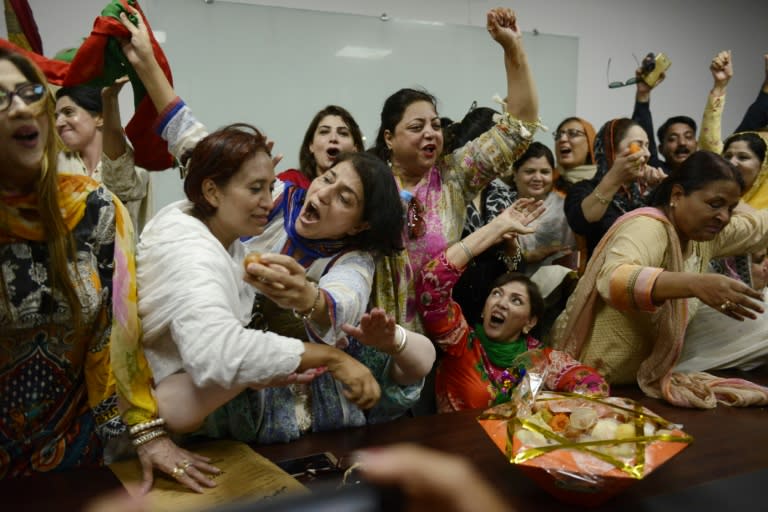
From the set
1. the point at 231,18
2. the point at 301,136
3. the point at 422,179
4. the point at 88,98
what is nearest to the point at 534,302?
the point at 422,179

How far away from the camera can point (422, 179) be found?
2.09 meters

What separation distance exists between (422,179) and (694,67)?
13.3 feet

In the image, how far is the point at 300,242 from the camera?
1588 millimetres

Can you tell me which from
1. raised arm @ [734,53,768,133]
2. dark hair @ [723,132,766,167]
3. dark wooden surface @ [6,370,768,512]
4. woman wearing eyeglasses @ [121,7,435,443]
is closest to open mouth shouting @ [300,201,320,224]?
woman wearing eyeglasses @ [121,7,435,443]

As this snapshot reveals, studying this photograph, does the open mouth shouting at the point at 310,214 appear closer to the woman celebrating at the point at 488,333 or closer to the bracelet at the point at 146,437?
the woman celebrating at the point at 488,333

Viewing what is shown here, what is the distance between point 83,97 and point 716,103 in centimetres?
276

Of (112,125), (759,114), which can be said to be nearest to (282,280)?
(112,125)

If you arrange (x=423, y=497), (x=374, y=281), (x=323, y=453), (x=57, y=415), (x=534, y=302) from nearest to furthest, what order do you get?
(x=423, y=497), (x=57, y=415), (x=323, y=453), (x=374, y=281), (x=534, y=302)

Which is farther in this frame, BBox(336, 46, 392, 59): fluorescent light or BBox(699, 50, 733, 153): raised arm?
BBox(336, 46, 392, 59): fluorescent light

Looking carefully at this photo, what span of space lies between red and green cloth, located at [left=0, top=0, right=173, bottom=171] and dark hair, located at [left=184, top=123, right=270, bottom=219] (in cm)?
36

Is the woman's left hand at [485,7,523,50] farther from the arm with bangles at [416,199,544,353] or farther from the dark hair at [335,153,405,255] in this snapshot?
the dark hair at [335,153,405,255]

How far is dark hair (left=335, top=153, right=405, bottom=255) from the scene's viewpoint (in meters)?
1.56

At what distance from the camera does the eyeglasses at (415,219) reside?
6.01 feet

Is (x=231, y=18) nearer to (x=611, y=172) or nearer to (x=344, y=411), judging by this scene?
(x=611, y=172)
